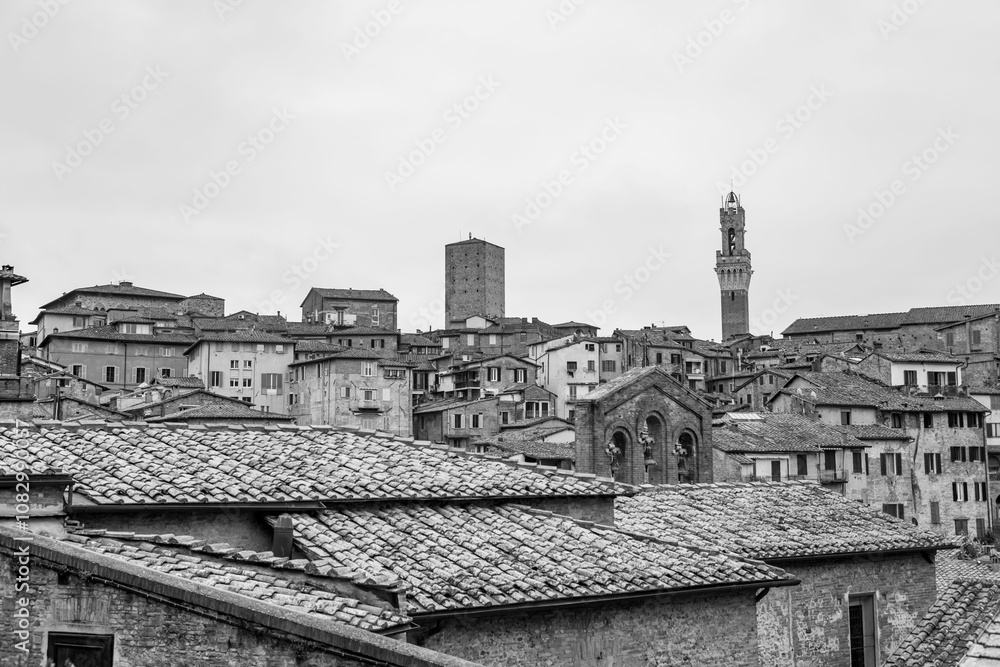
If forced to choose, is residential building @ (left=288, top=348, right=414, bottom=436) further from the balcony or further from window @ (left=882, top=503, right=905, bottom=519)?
window @ (left=882, top=503, right=905, bottom=519)

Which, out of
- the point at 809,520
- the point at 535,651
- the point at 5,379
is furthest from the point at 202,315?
the point at 535,651

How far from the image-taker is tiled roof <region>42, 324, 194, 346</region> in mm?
72125

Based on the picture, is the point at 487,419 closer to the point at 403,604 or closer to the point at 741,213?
the point at 403,604

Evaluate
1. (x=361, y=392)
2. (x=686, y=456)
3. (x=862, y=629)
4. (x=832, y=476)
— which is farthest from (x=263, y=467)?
(x=361, y=392)

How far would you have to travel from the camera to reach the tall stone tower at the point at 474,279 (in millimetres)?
134375

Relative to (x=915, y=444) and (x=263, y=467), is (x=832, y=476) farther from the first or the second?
(x=263, y=467)

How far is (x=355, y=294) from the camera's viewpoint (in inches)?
4119

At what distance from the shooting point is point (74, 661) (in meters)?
7.61

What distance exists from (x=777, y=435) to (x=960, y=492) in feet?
59.0

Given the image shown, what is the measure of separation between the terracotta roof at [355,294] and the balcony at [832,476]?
5906 cm

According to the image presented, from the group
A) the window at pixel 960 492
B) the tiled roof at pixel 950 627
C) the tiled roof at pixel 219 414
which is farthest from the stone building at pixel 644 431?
the window at pixel 960 492

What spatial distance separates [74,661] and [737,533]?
12.1 m

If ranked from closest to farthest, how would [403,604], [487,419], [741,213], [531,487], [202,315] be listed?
[403,604]
[531,487]
[487,419]
[202,315]
[741,213]

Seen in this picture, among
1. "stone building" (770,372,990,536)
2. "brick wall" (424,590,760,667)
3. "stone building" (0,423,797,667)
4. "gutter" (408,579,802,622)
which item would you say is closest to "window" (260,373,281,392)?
"stone building" (770,372,990,536)
